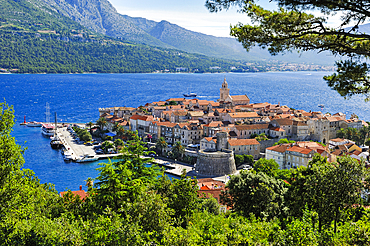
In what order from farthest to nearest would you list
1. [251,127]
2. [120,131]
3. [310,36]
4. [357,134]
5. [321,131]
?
[120,131] < [357,134] < [251,127] < [321,131] < [310,36]

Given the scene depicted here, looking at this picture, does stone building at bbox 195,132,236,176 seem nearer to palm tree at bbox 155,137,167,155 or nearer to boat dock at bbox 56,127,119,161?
palm tree at bbox 155,137,167,155

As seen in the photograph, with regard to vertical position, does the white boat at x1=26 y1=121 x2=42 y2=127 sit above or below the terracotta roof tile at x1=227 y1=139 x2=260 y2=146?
below

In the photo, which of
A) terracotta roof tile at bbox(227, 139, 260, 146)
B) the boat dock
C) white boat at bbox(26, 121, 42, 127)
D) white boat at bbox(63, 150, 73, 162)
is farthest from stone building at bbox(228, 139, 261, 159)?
A: white boat at bbox(26, 121, 42, 127)

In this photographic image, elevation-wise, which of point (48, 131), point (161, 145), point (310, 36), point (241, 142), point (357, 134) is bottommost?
point (48, 131)

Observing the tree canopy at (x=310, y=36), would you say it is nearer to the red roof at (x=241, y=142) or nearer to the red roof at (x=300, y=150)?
the red roof at (x=300, y=150)

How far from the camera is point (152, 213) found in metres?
15.0

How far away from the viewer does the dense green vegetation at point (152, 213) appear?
13.8 m

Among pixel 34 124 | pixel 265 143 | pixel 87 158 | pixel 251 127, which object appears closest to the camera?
pixel 87 158

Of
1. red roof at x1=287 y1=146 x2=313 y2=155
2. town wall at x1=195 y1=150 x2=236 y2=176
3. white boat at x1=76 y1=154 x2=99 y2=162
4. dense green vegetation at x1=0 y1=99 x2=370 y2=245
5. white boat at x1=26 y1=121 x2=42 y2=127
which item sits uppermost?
dense green vegetation at x1=0 y1=99 x2=370 y2=245

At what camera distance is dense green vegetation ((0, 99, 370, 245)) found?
1384cm

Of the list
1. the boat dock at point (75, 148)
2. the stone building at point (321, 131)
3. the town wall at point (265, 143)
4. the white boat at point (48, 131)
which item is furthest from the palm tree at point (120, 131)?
the stone building at point (321, 131)

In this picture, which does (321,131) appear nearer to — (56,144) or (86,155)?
(86,155)

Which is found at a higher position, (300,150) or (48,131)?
(300,150)

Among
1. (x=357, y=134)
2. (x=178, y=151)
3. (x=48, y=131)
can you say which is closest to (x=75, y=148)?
(x=48, y=131)
